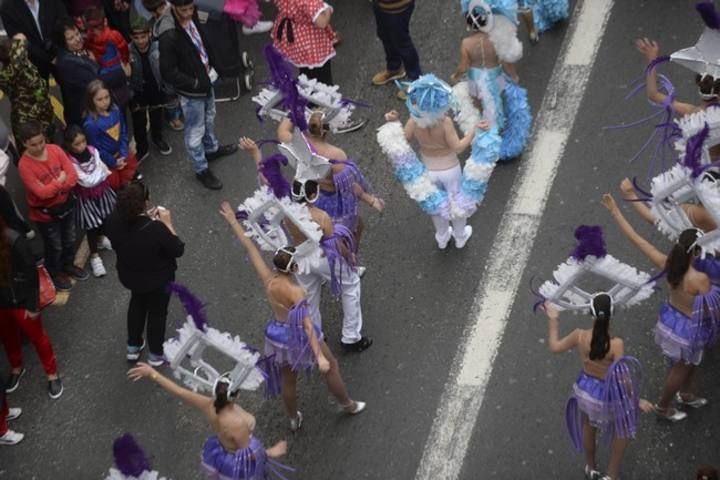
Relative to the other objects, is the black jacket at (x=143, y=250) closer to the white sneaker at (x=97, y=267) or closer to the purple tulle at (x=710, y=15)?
the white sneaker at (x=97, y=267)

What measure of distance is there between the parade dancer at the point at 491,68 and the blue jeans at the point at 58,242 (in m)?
3.21

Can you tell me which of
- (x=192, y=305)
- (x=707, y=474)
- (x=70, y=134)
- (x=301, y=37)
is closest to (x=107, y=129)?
(x=70, y=134)

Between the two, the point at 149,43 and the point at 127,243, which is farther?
the point at 149,43

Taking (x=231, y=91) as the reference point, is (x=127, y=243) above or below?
above

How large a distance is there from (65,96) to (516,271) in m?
3.99

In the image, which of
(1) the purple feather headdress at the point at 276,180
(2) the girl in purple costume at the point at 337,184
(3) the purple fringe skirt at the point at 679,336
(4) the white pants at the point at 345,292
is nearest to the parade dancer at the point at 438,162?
(2) the girl in purple costume at the point at 337,184

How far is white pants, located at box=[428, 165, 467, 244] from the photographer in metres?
9.06

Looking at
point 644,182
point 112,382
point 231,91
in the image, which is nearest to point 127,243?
point 112,382

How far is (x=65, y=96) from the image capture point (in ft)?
32.4

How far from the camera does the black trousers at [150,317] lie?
8.52 metres

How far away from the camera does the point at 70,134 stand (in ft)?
29.6

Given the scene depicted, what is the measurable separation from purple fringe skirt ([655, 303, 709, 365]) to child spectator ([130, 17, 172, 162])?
16.0ft

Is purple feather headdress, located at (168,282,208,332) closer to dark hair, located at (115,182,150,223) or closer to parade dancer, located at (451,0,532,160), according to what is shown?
dark hair, located at (115,182,150,223)

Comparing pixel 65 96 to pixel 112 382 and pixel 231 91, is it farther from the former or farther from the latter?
pixel 112 382
